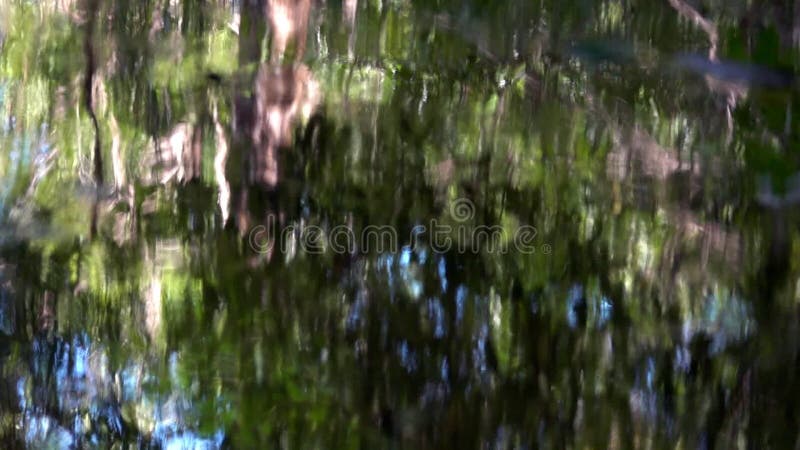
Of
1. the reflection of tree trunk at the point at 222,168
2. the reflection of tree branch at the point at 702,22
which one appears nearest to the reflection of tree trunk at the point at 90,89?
the reflection of tree trunk at the point at 222,168

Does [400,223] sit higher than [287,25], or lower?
lower

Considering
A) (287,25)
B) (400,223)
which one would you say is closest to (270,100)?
(287,25)

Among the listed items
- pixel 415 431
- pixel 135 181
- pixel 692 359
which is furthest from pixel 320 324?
pixel 692 359

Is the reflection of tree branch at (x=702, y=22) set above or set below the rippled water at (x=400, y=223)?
above

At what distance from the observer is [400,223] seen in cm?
78

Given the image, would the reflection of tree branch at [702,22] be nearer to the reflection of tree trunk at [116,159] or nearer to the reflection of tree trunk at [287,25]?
the reflection of tree trunk at [287,25]

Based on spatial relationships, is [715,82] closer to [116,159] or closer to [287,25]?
[287,25]

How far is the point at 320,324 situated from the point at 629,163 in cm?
38

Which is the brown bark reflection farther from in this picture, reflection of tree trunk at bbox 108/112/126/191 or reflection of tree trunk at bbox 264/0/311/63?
reflection of tree trunk at bbox 108/112/126/191

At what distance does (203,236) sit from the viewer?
0.83 m

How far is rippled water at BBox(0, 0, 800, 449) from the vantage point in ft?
2.32

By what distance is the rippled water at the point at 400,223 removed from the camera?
706 millimetres

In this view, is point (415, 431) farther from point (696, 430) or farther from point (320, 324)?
point (696, 430)

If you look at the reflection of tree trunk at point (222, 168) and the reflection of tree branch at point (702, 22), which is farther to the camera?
the reflection of tree trunk at point (222, 168)
